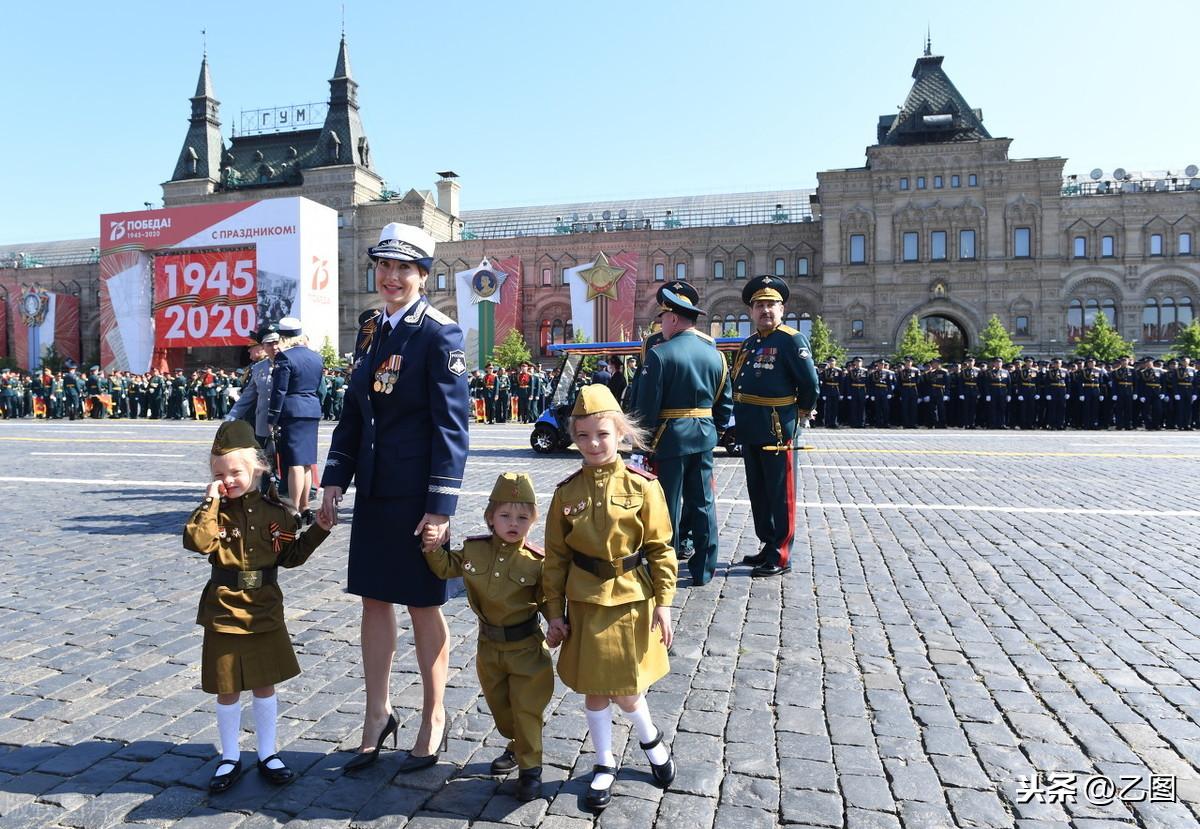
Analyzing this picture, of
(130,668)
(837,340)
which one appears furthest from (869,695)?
(837,340)

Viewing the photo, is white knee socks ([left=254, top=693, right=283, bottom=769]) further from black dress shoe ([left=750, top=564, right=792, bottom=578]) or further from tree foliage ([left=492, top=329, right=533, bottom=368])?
tree foliage ([left=492, top=329, right=533, bottom=368])

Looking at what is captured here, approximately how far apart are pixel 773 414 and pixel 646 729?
3497 millimetres

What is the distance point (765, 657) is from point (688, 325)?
236 cm

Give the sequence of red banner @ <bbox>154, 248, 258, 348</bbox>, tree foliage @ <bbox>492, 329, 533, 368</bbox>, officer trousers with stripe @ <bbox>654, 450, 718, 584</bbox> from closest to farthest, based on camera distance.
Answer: officer trousers with stripe @ <bbox>654, 450, 718, 584</bbox>, red banner @ <bbox>154, 248, 258, 348</bbox>, tree foliage @ <bbox>492, 329, 533, 368</bbox>

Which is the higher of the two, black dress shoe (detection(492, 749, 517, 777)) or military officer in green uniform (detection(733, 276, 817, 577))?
military officer in green uniform (detection(733, 276, 817, 577))

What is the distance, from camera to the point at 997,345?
149ft

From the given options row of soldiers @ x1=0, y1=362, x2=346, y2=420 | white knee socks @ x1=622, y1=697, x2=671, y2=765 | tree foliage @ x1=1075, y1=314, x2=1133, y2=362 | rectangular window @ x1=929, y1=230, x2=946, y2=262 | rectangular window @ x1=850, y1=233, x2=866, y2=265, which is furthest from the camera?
rectangular window @ x1=850, y1=233, x2=866, y2=265

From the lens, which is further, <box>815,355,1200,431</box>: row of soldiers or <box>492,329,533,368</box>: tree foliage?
<box>492,329,533,368</box>: tree foliage

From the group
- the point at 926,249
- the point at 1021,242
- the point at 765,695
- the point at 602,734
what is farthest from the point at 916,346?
the point at 602,734

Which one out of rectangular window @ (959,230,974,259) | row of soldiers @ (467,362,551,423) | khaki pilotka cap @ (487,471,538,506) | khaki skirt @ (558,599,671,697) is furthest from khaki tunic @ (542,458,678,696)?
rectangular window @ (959,230,974,259)

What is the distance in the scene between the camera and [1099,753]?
3.20 metres

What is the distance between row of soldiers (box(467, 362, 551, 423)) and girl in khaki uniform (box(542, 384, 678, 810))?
2299 centimetres

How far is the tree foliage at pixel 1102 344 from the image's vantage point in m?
43.6

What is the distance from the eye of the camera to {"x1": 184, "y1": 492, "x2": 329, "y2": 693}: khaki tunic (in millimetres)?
2938
